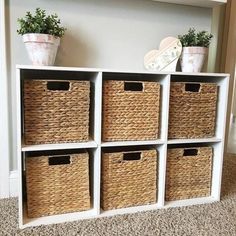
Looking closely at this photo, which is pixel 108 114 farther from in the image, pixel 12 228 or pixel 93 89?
pixel 12 228

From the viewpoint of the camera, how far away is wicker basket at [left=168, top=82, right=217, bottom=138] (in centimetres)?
135

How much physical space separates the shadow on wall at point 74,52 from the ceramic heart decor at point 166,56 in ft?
1.04

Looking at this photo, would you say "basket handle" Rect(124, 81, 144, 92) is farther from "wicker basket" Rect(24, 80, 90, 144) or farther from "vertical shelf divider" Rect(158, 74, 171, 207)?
"wicker basket" Rect(24, 80, 90, 144)

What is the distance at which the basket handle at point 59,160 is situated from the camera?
125 cm

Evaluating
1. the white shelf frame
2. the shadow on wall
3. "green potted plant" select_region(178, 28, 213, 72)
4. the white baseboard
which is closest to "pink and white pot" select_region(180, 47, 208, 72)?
"green potted plant" select_region(178, 28, 213, 72)

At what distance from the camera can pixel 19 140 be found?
112cm

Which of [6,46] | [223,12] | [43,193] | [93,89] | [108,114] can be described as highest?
[223,12]

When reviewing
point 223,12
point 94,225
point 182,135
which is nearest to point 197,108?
point 182,135

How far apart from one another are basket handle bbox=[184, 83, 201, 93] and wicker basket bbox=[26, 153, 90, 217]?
25.1 inches

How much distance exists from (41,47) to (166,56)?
0.65 meters

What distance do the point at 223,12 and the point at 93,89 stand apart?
1908mm

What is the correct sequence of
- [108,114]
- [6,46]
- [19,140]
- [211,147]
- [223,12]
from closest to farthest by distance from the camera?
[19,140], [108,114], [6,46], [211,147], [223,12]

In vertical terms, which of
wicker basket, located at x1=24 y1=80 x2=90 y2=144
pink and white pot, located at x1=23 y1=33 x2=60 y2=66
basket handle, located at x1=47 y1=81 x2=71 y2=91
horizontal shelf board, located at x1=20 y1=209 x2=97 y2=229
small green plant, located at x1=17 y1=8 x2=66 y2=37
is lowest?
horizontal shelf board, located at x1=20 y1=209 x2=97 y2=229

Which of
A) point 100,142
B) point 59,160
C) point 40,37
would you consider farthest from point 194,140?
point 40,37
